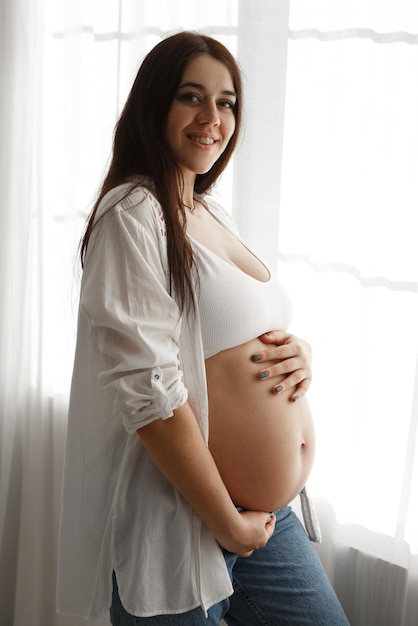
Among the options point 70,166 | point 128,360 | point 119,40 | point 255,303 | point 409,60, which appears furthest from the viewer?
point 70,166

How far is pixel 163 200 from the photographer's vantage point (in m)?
1.10

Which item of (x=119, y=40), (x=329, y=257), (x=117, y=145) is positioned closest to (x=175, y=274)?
(x=117, y=145)

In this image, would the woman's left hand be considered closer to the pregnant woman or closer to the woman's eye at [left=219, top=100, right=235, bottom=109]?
the pregnant woman

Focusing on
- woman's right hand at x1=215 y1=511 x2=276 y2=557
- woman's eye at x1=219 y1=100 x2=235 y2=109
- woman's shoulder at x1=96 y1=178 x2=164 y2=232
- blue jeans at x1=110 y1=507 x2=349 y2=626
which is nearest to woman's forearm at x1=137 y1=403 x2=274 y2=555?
woman's right hand at x1=215 y1=511 x2=276 y2=557

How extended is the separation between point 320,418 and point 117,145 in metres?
0.73

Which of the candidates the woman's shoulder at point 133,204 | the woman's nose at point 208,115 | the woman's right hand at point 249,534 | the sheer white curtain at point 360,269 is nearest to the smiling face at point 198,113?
the woman's nose at point 208,115

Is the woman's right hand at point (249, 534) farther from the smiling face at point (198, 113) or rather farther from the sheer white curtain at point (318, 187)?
the smiling face at point (198, 113)

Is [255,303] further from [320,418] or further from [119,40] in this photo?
[119,40]

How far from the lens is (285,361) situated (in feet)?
3.91

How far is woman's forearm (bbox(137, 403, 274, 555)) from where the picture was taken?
3.45ft

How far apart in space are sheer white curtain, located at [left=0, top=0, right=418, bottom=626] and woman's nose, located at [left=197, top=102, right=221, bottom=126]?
0.36 metres

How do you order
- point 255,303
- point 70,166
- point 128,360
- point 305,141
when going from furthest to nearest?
point 70,166
point 305,141
point 255,303
point 128,360

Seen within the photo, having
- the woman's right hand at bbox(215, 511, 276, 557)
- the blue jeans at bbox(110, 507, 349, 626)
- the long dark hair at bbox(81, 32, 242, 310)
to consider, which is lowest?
the blue jeans at bbox(110, 507, 349, 626)

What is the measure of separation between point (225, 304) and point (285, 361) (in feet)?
0.54
